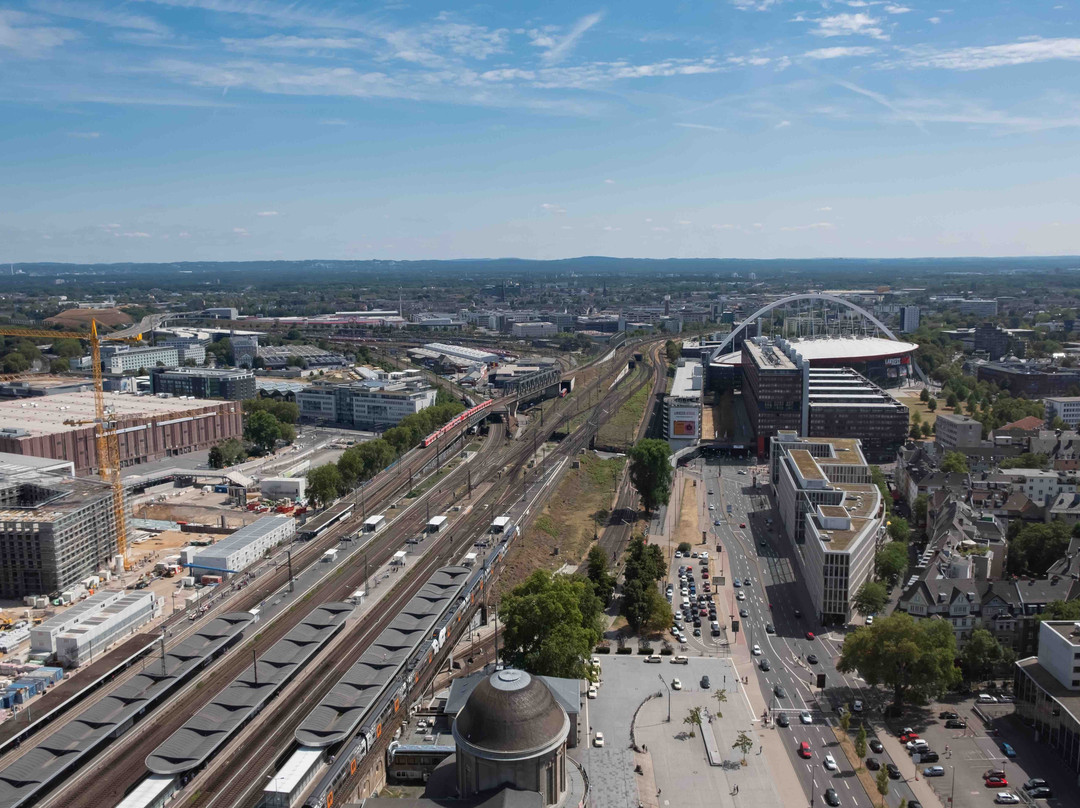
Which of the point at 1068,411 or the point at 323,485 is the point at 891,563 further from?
the point at 1068,411

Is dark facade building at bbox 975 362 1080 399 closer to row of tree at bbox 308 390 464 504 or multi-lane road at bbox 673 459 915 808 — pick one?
multi-lane road at bbox 673 459 915 808

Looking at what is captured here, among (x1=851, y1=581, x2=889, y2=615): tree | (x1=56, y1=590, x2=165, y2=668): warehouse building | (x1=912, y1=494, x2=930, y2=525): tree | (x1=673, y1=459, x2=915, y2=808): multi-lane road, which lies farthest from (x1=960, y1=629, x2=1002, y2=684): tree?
(x1=56, y1=590, x2=165, y2=668): warehouse building

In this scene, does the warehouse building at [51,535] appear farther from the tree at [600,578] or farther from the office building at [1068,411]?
the office building at [1068,411]

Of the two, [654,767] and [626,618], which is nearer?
[654,767]

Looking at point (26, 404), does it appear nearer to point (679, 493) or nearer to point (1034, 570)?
point (679, 493)

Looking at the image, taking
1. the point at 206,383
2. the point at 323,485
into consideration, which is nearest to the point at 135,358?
the point at 206,383

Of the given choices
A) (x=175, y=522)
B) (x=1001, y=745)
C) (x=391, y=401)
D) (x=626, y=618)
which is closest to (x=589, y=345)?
(x=391, y=401)
